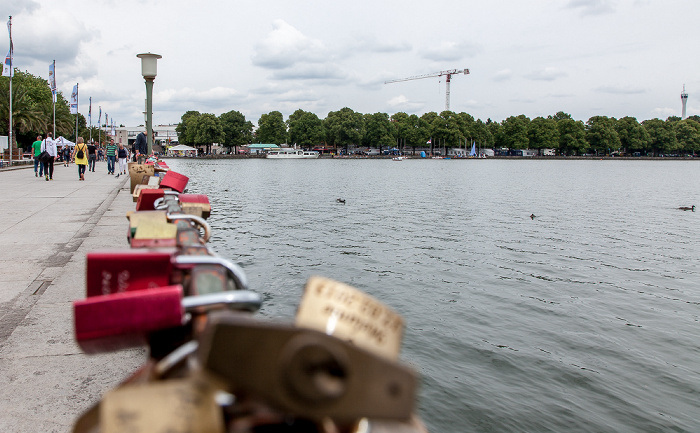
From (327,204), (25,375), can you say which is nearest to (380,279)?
(25,375)

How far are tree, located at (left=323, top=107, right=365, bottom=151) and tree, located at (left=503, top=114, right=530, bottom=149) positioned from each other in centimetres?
4978

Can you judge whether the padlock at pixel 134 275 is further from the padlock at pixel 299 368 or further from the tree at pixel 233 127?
the tree at pixel 233 127

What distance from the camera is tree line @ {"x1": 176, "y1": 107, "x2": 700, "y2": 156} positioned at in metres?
173

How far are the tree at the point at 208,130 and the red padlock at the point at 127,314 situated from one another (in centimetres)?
16979

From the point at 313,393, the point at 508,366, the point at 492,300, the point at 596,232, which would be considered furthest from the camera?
the point at 596,232

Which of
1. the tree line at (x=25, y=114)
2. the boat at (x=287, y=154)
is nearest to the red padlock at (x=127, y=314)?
the tree line at (x=25, y=114)

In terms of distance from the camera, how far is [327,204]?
111ft

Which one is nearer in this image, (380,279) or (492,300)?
(492,300)

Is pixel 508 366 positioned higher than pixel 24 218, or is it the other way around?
pixel 24 218

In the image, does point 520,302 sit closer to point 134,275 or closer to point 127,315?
point 134,275

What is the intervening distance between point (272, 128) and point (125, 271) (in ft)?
594

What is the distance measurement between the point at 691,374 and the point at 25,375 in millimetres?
9112

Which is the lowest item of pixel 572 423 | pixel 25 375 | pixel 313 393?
pixel 572 423

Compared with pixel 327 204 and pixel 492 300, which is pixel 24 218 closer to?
pixel 492 300
